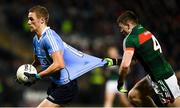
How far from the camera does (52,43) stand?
8742mm

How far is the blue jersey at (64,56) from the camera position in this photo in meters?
8.80

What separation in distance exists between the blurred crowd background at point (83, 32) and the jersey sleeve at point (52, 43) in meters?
6.88

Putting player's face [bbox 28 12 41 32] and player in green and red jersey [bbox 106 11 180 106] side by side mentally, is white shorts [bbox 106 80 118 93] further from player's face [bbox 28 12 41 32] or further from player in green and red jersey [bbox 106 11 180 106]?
player's face [bbox 28 12 41 32]

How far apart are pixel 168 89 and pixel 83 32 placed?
404 inches

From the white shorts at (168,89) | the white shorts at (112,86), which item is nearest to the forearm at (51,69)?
the white shorts at (168,89)

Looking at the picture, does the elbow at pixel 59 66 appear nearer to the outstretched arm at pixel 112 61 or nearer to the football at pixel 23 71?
the football at pixel 23 71

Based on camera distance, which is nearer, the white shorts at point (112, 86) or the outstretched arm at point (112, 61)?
the outstretched arm at point (112, 61)

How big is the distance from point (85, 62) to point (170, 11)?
375 inches

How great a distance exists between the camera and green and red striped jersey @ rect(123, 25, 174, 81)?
30.2ft

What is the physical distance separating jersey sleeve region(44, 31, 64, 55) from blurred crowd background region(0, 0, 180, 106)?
271 inches

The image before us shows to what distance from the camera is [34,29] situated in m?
8.96

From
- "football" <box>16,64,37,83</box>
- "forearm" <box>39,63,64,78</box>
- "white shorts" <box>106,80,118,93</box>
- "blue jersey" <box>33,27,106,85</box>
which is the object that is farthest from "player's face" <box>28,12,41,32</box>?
"white shorts" <box>106,80,118,93</box>

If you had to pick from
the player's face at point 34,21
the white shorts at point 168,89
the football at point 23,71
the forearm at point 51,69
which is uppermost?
the player's face at point 34,21

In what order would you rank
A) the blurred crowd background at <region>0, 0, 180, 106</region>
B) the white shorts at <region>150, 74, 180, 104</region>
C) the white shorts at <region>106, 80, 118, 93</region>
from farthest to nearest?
the blurred crowd background at <region>0, 0, 180, 106</region>
the white shorts at <region>106, 80, 118, 93</region>
the white shorts at <region>150, 74, 180, 104</region>
